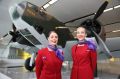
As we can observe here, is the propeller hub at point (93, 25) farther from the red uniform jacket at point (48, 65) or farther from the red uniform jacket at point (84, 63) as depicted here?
the red uniform jacket at point (48, 65)

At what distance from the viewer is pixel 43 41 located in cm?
966

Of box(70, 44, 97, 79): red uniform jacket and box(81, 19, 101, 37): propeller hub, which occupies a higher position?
box(81, 19, 101, 37): propeller hub

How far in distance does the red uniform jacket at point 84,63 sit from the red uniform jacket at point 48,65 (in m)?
0.31

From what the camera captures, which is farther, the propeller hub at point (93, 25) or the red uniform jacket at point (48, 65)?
the propeller hub at point (93, 25)

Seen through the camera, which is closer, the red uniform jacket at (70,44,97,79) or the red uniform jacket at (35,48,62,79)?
the red uniform jacket at (35,48,62,79)

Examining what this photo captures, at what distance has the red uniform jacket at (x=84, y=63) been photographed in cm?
416

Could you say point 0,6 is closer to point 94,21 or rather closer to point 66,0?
point 66,0

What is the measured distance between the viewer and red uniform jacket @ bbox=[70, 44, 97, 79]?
4.16 metres

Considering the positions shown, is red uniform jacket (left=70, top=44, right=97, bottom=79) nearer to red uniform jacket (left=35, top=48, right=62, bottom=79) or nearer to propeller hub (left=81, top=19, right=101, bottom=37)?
red uniform jacket (left=35, top=48, right=62, bottom=79)

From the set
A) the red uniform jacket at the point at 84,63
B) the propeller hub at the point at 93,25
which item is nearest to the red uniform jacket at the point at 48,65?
the red uniform jacket at the point at 84,63

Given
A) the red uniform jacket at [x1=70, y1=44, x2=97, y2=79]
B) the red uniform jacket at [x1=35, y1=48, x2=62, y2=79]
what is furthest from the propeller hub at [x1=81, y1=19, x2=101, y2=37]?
the red uniform jacket at [x1=35, y1=48, x2=62, y2=79]

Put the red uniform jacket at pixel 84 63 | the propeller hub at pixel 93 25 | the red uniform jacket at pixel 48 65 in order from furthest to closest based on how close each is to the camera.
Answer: the propeller hub at pixel 93 25 < the red uniform jacket at pixel 84 63 < the red uniform jacket at pixel 48 65

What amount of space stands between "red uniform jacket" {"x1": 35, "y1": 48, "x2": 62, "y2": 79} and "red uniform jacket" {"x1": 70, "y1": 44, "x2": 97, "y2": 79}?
31 cm

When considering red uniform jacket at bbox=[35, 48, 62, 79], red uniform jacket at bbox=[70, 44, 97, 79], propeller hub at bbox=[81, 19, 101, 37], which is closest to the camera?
red uniform jacket at bbox=[35, 48, 62, 79]
